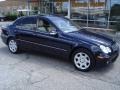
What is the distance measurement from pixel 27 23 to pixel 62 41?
1.89 m

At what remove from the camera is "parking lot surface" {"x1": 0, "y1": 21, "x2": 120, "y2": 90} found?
5.05m

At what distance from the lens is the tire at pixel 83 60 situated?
5966mm

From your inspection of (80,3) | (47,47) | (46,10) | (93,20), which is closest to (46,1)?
(46,10)

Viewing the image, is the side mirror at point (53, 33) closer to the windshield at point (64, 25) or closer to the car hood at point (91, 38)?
the windshield at point (64, 25)

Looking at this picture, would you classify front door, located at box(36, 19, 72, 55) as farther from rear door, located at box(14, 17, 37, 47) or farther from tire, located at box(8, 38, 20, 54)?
tire, located at box(8, 38, 20, 54)

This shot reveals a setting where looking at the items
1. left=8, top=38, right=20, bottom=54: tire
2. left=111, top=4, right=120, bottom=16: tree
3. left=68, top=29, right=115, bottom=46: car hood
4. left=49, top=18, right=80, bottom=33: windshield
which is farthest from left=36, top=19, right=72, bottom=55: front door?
left=111, top=4, right=120, bottom=16: tree

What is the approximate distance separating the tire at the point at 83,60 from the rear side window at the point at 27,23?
1999 millimetres

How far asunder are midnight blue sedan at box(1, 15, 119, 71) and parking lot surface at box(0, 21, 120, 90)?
14.0 inches

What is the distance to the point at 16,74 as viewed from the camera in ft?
19.2

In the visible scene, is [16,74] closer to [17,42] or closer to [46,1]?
[17,42]

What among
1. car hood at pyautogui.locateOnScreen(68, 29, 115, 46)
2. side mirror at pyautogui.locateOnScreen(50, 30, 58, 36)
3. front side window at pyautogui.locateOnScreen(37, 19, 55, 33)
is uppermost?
front side window at pyautogui.locateOnScreen(37, 19, 55, 33)

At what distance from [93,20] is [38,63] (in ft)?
34.8

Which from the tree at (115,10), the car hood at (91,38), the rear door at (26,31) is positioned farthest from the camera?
the tree at (115,10)

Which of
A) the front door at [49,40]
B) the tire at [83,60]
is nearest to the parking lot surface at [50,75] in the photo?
the tire at [83,60]
